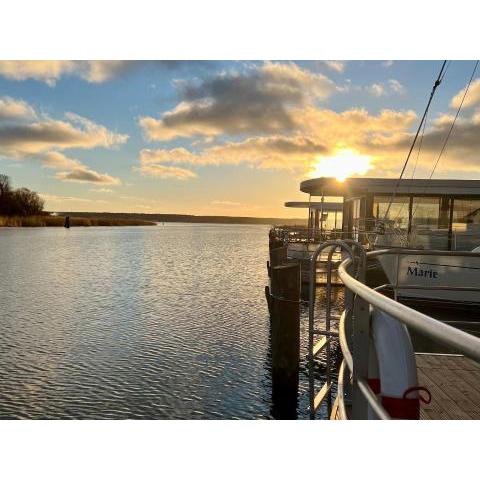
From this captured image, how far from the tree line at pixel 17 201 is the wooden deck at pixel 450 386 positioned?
11411 cm

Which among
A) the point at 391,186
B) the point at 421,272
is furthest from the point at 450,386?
the point at 391,186

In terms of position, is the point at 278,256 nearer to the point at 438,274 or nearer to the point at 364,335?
the point at 438,274

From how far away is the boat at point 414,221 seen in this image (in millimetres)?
16375

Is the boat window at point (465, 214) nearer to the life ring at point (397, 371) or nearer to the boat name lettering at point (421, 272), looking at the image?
the boat name lettering at point (421, 272)

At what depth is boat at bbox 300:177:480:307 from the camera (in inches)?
645

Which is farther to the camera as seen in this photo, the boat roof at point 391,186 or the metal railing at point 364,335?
the boat roof at point 391,186

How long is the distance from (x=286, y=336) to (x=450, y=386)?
4383 millimetres

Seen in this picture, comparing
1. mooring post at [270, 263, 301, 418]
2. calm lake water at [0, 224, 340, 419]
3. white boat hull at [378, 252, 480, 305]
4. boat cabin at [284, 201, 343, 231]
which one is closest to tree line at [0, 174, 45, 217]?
boat cabin at [284, 201, 343, 231]

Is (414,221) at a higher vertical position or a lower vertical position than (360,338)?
higher

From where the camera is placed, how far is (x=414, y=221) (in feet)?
71.9

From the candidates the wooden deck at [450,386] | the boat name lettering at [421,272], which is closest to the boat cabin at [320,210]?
the boat name lettering at [421,272]

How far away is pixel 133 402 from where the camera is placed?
10078mm
